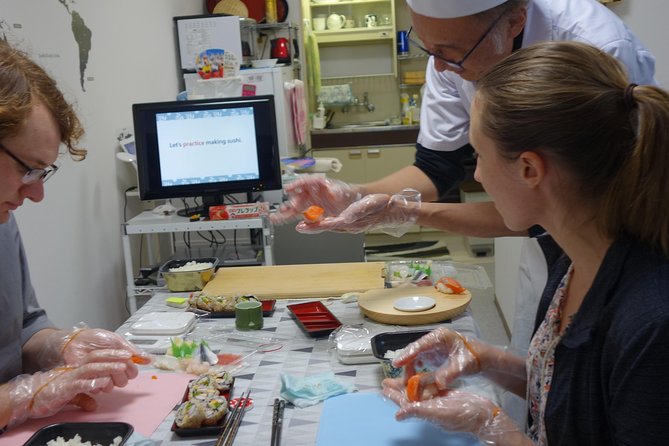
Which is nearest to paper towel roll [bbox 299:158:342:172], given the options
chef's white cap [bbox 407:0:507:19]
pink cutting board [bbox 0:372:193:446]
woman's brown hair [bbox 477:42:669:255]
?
chef's white cap [bbox 407:0:507:19]

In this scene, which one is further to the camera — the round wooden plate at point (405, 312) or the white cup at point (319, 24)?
the white cup at point (319, 24)

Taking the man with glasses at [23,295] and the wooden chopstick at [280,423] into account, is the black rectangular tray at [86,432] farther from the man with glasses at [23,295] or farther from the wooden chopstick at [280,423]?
the wooden chopstick at [280,423]

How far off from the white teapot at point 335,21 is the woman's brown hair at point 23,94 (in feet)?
14.9

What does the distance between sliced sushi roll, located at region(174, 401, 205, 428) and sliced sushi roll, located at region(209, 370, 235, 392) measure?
10 cm

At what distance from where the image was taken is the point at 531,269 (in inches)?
65.3

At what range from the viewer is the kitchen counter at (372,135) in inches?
208

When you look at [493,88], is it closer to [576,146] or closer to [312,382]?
[576,146]

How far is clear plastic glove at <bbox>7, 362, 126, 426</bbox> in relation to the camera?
117cm

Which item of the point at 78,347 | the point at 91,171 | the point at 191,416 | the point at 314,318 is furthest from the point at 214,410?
the point at 91,171

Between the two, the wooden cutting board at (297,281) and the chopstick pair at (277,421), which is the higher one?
the wooden cutting board at (297,281)

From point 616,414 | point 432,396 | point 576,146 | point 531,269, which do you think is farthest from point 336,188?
point 616,414

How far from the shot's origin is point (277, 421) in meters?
1.14

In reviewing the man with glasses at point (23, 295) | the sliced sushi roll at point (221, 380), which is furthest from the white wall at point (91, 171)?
the sliced sushi roll at point (221, 380)

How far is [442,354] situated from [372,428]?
0.66 ft
